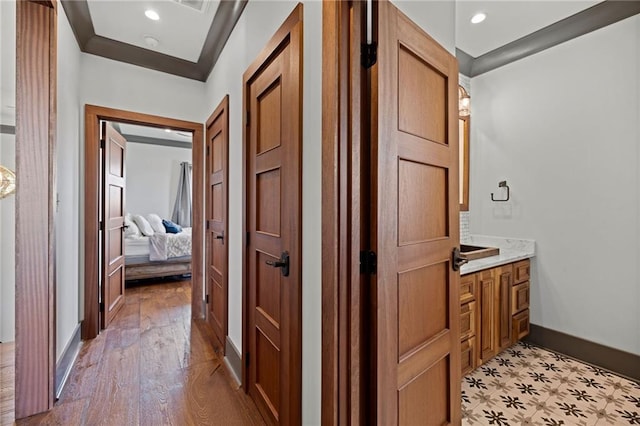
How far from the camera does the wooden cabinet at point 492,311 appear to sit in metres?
2.02

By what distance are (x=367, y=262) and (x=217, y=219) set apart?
202 centimetres

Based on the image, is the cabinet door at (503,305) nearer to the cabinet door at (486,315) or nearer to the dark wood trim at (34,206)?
the cabinet door at (486,315)

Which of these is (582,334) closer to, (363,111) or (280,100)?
(363,111)

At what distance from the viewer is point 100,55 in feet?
9.22

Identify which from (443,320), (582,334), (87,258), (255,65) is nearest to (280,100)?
(255,65)

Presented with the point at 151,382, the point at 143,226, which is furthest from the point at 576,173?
the point at 143,226

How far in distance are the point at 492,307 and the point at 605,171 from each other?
1.36 metres

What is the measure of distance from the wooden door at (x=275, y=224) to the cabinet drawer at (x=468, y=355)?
1.27 metres

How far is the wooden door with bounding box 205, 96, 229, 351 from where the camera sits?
2.44 metres

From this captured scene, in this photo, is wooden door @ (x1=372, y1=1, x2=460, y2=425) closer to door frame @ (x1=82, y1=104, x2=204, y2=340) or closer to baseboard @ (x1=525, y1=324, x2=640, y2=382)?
baseboard @ (x1=525, y1=324, x2=640, y2=382)

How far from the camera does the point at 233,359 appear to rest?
2.20 m

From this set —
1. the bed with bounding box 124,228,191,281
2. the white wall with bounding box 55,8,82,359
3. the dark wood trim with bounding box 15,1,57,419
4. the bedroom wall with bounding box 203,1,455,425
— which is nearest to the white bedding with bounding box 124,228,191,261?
the bed with bounding box 124,228,191,281

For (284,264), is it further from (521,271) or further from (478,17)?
(478,17)

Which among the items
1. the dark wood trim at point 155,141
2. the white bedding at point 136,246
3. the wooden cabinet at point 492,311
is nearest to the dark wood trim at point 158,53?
the wooden cabinet at point 492,311
